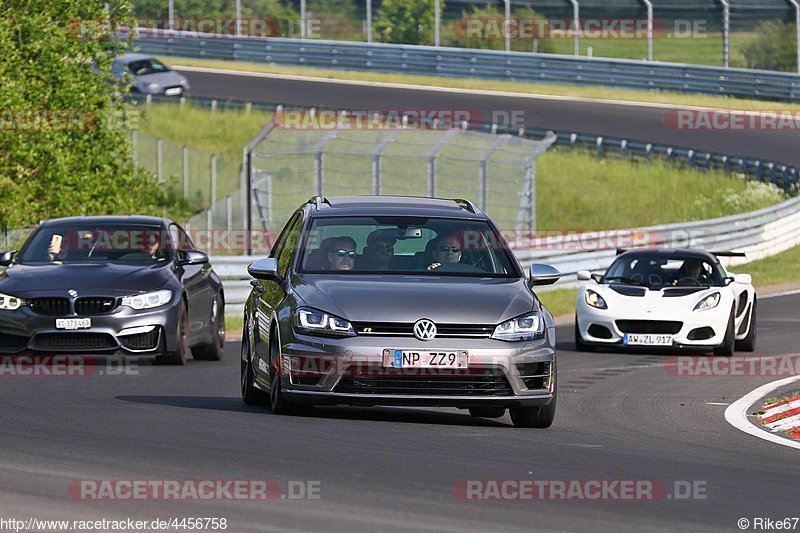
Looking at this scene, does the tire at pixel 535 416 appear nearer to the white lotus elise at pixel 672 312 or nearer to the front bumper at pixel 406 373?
the front bumper at pixel 406 373

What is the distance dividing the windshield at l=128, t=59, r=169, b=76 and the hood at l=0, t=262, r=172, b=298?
30822 mm

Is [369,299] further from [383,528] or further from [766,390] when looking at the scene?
[766,390]

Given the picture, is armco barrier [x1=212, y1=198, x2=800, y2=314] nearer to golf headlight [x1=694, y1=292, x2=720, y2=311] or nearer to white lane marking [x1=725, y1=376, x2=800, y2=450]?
golf headlight [x1=694, y1=292, x2=720, y2=311]

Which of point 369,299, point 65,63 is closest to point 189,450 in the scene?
point 369,299

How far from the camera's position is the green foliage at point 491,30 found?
157 feet

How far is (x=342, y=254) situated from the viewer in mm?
11453

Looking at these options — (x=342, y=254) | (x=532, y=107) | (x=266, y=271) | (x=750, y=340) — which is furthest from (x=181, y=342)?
(x=532, y=107)

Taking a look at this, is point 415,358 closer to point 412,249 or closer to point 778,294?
point 412,249

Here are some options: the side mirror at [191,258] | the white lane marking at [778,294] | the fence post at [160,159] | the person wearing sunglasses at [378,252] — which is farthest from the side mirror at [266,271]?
the fence post at [160,159]

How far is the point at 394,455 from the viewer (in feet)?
30.5

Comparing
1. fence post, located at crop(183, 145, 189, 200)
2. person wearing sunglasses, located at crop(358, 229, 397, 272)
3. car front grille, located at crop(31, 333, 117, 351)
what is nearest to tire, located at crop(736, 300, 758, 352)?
car front grille, located at crop(31, 333, 117, 351)

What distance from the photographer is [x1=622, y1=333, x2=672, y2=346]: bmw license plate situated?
18.7 meters

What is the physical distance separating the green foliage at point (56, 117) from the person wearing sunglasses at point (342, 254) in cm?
1389

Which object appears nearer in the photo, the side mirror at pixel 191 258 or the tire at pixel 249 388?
the tire at pixel 249 388
